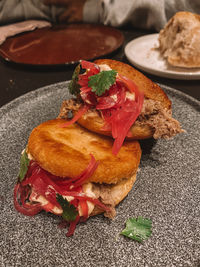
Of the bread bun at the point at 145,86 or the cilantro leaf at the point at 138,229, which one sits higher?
the bread bun at the point at 145,86

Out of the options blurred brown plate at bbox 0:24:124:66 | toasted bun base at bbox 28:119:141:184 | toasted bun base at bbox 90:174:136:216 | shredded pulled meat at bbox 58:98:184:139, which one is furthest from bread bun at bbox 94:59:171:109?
blurred brown plate at bbox 0:24:124:66

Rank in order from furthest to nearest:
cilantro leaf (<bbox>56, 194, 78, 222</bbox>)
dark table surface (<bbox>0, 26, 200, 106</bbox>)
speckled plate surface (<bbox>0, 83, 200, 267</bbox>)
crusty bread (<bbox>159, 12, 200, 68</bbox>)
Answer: crusty bread (<bbox>159, 12, 200, 68</bbox>)
dark table surface (<bbox>0, 26, 200, 106</bbox>)
cilantro leaf (<bbox>56, 194, 78, 222</bbox>)
speckled plate surface (<bbox>0, 83, 200, 267</bbox>)

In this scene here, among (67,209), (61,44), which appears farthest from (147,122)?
(61,44)

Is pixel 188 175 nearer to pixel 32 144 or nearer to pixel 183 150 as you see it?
pixel 183 150

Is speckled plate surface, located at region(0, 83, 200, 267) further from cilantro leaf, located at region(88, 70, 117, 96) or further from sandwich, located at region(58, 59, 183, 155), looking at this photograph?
cilantro leaf, located at region(88, 70, 117, 96)

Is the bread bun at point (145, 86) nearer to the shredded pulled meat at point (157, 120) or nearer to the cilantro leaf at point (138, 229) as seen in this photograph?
the shredded pulled meat at point (157, 120)

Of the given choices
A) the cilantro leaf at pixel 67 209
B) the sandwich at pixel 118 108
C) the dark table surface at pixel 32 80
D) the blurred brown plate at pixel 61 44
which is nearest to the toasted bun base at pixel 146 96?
the sandwich at pixel 118 108

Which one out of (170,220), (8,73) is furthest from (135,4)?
(170,220)

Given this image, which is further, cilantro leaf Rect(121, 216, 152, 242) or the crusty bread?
the crusty bread

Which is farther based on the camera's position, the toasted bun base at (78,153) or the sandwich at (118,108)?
the sandwich at (118,108)
